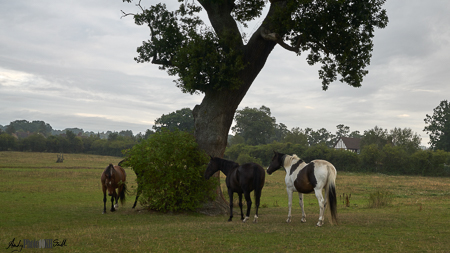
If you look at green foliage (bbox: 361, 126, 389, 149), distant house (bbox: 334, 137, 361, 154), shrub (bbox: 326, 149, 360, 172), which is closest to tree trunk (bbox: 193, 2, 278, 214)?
shrub (bbox: 326, 149, 360, 172)

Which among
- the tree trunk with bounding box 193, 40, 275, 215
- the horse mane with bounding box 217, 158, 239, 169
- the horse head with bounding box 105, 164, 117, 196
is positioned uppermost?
the tree trunk with bounding box 193, 40, 275, 215

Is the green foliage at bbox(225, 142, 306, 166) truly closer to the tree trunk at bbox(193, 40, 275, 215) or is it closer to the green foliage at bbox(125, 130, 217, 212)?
the tree trunk at bbox(193, 40, 275, 215)

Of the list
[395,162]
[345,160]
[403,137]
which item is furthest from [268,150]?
[403,137]

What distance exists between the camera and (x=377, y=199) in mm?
16203

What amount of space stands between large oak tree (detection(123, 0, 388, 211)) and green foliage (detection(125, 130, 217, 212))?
1.10 m

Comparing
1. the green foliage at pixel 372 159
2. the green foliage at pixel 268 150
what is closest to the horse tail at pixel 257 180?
the green foliage at pixel 372 159

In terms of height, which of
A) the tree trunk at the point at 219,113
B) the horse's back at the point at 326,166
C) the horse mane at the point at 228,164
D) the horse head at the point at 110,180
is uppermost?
the tree trunk at the point at 219,113

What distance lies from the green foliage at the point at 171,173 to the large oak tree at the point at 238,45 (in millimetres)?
1098

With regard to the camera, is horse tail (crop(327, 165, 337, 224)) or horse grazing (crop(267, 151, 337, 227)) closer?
horse tail (crop(327, 165, 337, 224))

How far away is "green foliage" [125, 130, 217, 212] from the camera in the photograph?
1288 cm

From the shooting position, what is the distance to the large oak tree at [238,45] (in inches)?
501

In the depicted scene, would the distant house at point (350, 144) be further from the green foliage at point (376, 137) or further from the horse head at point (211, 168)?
the horse head at point (211, 168)

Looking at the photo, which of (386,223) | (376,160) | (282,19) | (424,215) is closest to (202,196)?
(386,223)

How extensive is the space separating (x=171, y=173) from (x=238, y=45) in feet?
19.6
